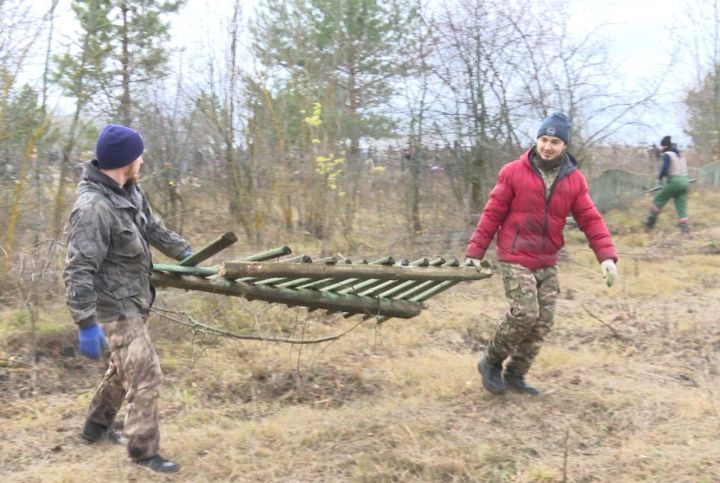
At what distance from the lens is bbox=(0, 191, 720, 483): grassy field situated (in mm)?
3850

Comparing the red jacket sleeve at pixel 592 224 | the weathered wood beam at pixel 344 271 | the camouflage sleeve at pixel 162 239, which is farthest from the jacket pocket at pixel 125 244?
the red jacket sleeve at pixel 592 224

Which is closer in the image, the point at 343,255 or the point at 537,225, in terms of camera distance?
the point at 537,225

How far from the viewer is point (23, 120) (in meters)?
6.52

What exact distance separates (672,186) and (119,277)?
35.9 ft

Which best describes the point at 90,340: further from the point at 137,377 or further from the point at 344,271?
the point at 344,271

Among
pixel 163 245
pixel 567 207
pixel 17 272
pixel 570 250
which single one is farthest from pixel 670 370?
pixel 17 272

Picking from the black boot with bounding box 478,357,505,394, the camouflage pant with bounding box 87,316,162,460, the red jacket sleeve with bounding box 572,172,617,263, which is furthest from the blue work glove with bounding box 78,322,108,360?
the red jacket sleeve with bounding box 572,172,617,263

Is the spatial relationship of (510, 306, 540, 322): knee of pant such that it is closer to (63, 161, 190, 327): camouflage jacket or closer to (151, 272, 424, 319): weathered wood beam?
(151, 272, 424, 319): weathered wood beam

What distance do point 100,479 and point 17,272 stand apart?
333cm

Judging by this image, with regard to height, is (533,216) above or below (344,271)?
above

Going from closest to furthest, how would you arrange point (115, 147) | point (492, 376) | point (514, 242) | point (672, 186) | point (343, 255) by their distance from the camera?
point (115, 147) < point (514, 242) < point (492, 376) < point (343, 255) < point (672, 186)

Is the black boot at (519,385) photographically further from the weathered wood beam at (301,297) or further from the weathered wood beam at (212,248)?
the weathered wood beam at (212,248)

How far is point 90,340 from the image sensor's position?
10.9ft

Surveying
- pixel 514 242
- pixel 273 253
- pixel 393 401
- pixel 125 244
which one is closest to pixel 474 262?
pixel 514 242
